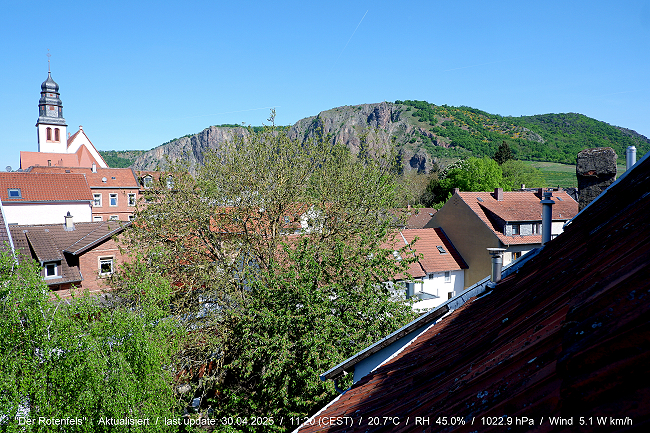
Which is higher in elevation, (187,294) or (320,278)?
(320,278)

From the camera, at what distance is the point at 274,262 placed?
44.1 feet

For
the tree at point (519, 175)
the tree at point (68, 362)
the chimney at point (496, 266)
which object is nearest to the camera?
the chimney at point (496, 266)

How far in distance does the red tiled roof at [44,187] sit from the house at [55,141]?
1114 inches

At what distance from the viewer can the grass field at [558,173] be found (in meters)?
72.0

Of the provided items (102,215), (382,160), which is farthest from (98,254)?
(102,215)

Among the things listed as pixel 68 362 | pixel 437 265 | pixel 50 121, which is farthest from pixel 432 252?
pixel 50 121

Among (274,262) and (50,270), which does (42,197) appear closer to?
(50,270)

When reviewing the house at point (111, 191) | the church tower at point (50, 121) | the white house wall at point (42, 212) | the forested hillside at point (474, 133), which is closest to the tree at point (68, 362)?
the white house wall at point (42, 212)

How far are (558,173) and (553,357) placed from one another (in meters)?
92.6

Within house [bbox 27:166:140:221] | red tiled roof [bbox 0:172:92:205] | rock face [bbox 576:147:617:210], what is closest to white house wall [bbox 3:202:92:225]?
red tiled roof [bbox 0:172:92:205]

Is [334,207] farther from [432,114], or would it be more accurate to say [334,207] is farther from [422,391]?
[432,114]

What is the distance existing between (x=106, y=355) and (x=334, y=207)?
31.7 ft

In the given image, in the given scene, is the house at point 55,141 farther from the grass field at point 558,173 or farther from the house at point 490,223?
the grass field at point 558,173

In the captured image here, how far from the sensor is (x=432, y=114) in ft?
481
